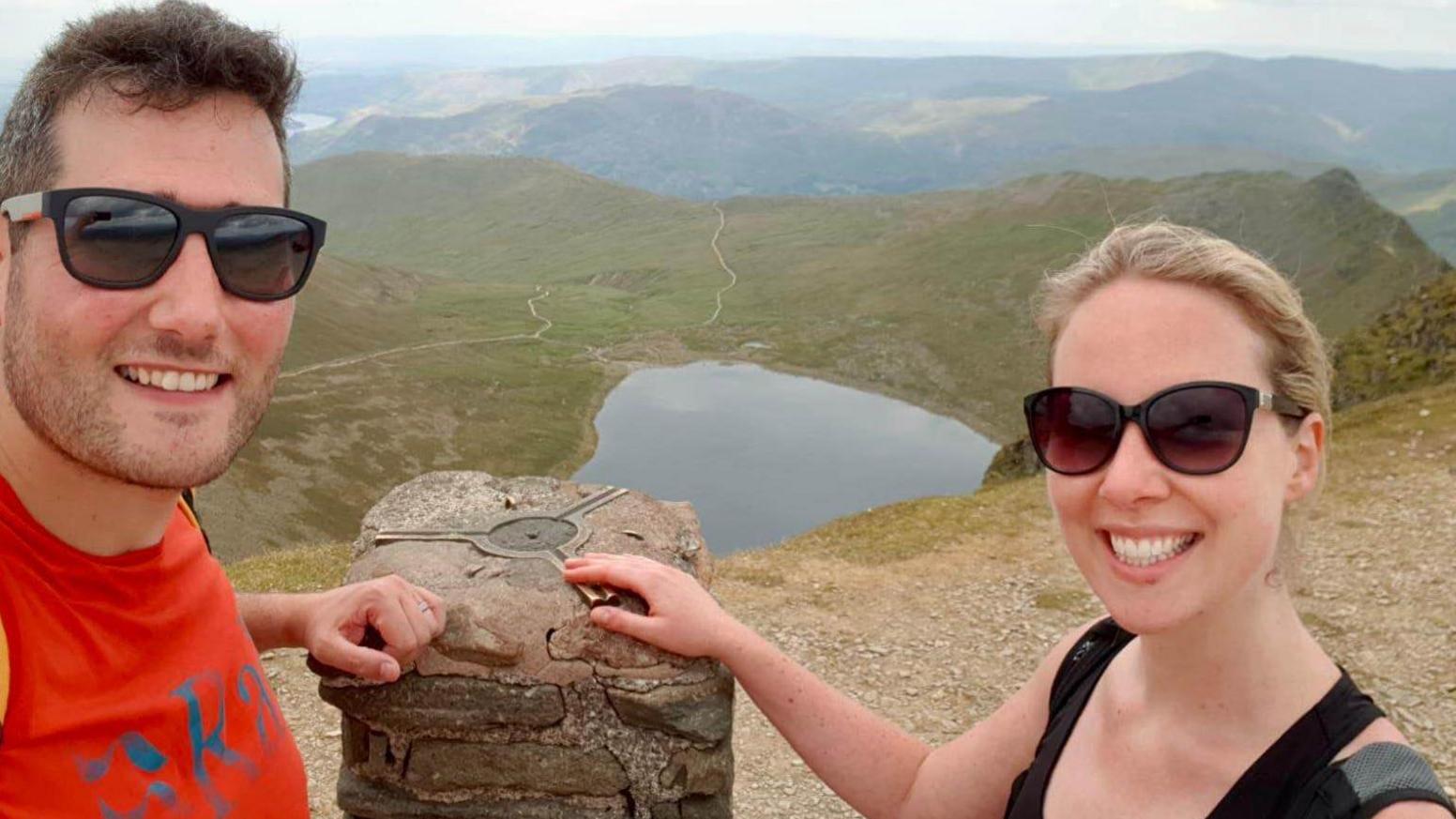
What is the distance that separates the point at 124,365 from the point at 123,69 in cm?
123

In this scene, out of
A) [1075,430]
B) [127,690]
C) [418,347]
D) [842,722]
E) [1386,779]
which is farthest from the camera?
[418,347]

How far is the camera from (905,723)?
15.9 meters

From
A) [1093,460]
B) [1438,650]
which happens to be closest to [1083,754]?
[1093,460]

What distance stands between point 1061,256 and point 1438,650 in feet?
563

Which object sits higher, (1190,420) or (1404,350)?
(1190,420)

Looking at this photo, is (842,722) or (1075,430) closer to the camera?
(1075,430)

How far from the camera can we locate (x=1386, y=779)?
401cm

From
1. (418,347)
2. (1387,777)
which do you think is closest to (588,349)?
(418,347)

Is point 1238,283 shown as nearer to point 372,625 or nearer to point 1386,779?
point 1386,779

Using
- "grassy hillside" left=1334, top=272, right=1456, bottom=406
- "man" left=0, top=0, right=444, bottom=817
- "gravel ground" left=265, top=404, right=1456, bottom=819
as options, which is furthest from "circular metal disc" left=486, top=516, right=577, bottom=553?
"grassy hillside" left=1334, top=272, right=1456, bottom=406

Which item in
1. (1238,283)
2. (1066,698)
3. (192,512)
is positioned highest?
(1238,283)

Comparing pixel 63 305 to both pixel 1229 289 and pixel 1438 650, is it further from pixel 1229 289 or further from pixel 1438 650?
pixel 1438 650

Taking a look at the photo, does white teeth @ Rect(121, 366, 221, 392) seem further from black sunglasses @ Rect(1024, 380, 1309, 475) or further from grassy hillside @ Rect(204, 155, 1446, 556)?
grassy hillside @ Rect(204, 155, 1446, 556)

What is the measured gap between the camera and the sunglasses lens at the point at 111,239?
428 cm
